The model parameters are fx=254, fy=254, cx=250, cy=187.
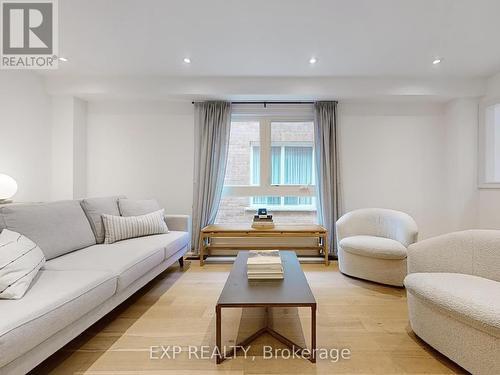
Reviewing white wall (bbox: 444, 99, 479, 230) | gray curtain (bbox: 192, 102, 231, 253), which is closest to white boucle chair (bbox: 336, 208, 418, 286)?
white wall (bbox: 444, 99, 479, 230)

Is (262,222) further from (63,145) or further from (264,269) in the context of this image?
(63,145)

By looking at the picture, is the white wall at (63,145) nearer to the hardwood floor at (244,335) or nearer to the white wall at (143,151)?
the white wall at (143,151)

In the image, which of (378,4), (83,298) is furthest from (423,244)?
(83,298)

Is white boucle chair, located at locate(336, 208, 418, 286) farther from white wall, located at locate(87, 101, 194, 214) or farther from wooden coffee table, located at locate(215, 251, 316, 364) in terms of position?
white wall, located at locate(87, 101, 194, 214)

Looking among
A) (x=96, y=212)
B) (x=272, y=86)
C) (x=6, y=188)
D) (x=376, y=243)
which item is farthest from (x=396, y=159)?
(x=6, y=188)

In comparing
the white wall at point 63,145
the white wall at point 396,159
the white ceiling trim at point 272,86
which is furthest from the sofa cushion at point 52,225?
the white wall at point 396,159

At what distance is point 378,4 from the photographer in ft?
6.75

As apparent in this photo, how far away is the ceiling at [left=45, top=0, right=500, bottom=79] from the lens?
6.93 ft

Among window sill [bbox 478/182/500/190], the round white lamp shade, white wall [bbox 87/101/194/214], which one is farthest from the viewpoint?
white wall [bbox 87/101/194/214]

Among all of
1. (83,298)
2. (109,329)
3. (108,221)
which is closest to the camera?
(83,298)

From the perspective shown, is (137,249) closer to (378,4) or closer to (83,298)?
(83,298)

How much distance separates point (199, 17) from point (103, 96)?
2.11 meters

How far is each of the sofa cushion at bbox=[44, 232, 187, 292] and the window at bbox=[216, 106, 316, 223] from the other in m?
1.43

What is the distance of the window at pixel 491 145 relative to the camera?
11.1 feet
